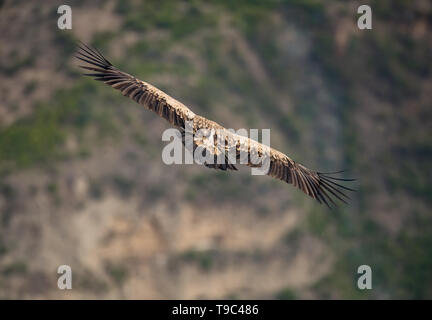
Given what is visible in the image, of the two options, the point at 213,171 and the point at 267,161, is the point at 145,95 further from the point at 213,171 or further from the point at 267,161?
the point at 213,171

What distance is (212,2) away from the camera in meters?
49.1

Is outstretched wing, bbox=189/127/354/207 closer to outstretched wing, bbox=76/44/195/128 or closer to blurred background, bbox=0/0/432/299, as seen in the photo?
outstretched wing, bbox=76/44/195/128

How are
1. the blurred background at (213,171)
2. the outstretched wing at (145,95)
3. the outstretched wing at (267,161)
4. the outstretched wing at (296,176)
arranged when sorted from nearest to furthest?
the outstretched wing at (267,161), the outstretched wing at (145,95), the outstretched wing at (296,176), the blurred background at (213,171)

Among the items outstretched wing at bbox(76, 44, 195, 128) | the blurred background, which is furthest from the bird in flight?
the blurred background

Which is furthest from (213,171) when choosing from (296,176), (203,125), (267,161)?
(203,125)

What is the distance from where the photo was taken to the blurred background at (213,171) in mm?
41031

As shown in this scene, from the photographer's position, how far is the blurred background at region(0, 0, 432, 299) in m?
41.0

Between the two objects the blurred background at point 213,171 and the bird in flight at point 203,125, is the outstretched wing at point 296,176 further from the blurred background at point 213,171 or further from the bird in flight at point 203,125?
the blurred background at point 213,171

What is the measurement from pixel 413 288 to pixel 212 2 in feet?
61.2

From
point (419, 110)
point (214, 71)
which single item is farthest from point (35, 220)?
point (419, 110)

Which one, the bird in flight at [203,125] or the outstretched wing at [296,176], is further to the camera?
the outstretched wing at [296,176]

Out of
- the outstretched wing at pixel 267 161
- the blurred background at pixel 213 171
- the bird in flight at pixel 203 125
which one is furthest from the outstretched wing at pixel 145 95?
the blurred background at pixel 213 171

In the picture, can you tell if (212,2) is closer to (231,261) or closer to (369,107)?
(369,107)

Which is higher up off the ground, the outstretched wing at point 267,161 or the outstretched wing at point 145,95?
the outstretched wing at point 145,95
